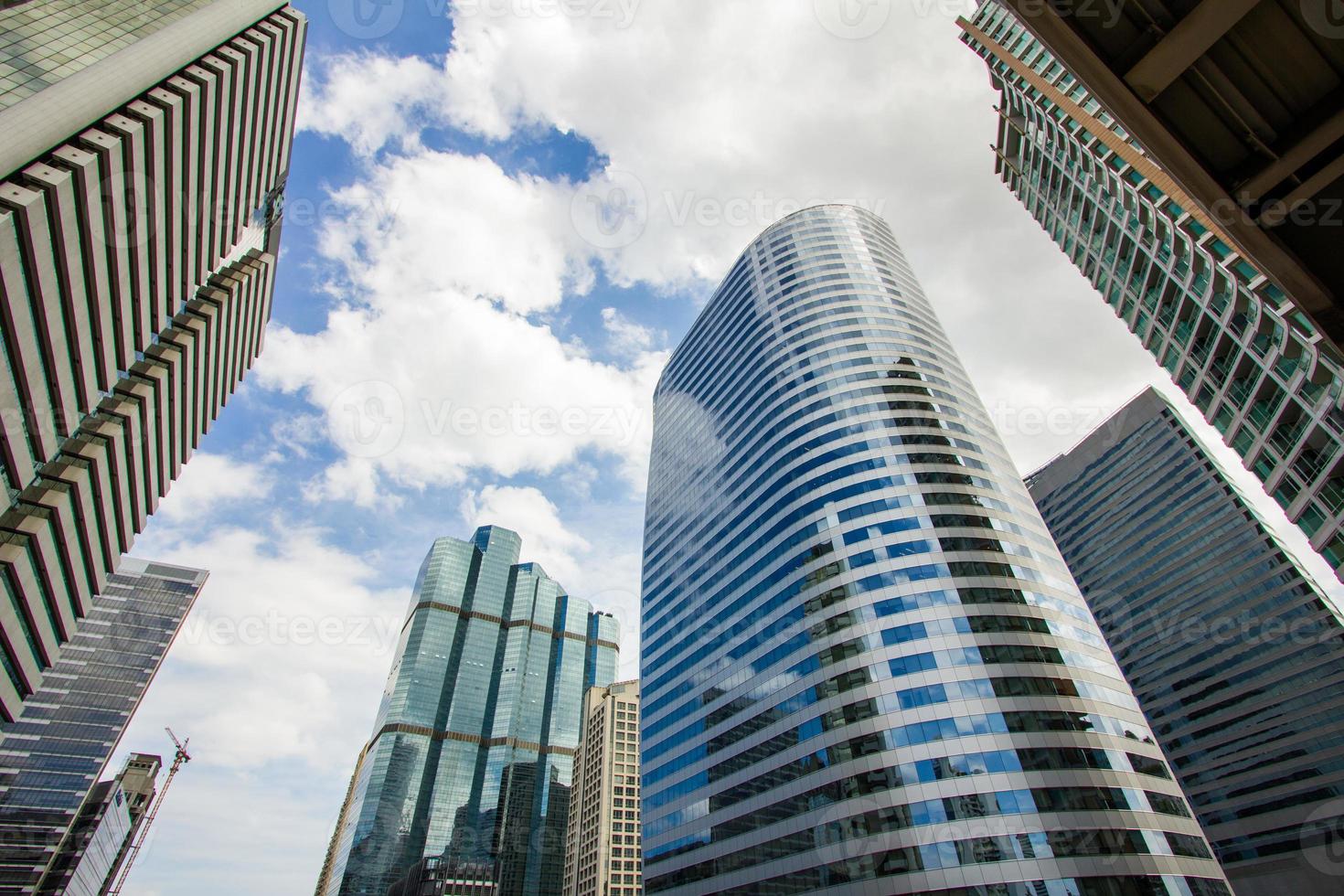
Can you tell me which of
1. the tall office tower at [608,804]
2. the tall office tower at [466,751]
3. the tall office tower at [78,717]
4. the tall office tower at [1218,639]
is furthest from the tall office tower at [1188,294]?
the tall office tower at [466,751]

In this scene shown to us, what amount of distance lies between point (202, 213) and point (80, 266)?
540 inches

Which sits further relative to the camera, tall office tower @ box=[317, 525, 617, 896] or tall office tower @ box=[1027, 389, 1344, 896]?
tall office tower @ box=[317, 525, 617, 896]

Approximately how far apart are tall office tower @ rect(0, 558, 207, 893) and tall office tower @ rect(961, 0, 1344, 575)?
141 meters

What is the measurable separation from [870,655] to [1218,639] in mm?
75908

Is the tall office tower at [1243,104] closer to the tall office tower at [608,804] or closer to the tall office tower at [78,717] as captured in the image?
the tall office tower at [608,804]

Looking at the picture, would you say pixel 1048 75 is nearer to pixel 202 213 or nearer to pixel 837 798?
pixel 837 798

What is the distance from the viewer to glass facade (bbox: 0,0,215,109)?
32.2 metres

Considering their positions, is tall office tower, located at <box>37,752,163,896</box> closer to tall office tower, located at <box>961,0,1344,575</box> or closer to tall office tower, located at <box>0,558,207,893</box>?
tall office tower, located at <box>0,558,207,893</box>

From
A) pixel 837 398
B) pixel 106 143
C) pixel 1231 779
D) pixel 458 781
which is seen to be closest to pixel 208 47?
pixel 106 143

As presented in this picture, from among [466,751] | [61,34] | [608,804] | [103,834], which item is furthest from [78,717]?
[61,34]

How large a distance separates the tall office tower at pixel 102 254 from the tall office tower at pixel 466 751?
112446 millimetres

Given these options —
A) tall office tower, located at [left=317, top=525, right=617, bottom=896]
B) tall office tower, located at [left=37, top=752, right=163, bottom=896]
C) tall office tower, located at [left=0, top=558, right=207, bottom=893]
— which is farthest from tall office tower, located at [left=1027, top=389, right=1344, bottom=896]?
tall office tower, located at [left=37, top=752, right=163, bottom=896]

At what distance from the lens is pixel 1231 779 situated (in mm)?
80812

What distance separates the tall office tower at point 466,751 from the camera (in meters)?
142
